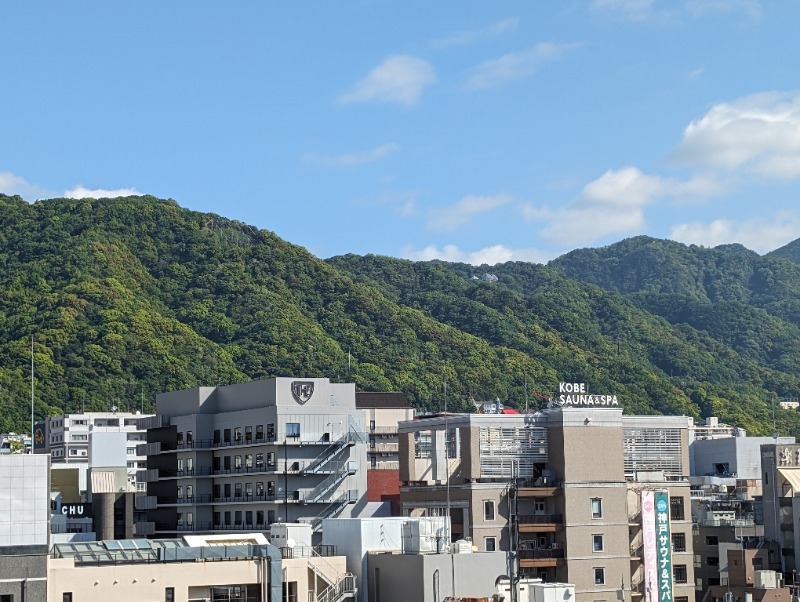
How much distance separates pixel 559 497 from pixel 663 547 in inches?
352

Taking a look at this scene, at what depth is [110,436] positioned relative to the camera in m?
172

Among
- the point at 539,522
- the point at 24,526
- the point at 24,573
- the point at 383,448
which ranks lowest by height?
the point at 539,522

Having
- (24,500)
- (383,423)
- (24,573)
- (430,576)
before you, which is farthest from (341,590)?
(383,423)

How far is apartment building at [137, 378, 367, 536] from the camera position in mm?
99562

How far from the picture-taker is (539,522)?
8938 centimetres

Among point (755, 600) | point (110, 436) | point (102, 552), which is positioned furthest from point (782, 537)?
point (110, 436)

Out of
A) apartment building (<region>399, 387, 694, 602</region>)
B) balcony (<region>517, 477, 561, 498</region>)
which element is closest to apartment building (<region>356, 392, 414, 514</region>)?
apartment building (<region>399, 387, 694, 602</region>)

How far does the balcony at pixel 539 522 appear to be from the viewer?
8838 cm

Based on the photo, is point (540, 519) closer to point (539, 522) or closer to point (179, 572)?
point (539, 522)

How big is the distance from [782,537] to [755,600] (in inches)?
426

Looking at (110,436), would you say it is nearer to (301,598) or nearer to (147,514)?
(147,514)

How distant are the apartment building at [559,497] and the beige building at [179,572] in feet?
97.1

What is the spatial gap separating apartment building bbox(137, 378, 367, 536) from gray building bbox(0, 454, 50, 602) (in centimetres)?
4654

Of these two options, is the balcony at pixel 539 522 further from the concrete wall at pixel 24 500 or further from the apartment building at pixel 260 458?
the concrete wall at pixel 24 500
